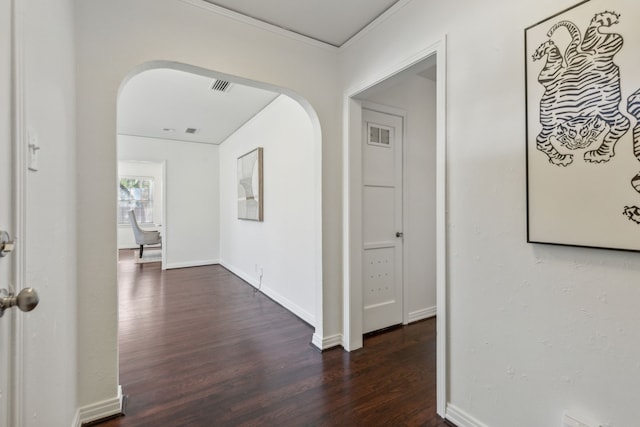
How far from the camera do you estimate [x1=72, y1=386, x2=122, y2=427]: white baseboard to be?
1.64 meters

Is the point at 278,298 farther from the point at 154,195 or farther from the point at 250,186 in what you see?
the point at 154,195

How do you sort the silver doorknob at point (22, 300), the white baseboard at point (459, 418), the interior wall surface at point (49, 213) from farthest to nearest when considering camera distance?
the white baseboard at point (459, 418) → the interior wall surface at point (49, 213) → the silver doorknob at point (22, 300)

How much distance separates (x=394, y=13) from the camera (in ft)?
6.63

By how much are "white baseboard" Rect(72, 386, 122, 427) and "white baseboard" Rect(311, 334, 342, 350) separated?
1388 millimetres

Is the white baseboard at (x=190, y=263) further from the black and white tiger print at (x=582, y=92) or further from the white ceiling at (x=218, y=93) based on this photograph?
the black and white tiger print at (x=582, y=92)

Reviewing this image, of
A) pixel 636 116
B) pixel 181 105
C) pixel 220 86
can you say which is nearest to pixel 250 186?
pixel 181 105

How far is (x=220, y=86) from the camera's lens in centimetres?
324

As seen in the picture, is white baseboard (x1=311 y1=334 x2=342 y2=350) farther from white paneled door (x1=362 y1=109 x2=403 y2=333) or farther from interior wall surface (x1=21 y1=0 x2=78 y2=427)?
interior wall surface (x1=21 y1=0 x2=78 y2=427)

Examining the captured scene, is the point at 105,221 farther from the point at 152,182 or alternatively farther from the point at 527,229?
the point at 152,182

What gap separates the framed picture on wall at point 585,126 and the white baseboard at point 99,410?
235 cm

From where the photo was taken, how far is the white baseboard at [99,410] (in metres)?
1.64

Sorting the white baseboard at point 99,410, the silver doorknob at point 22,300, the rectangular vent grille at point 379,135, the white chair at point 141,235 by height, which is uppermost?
the rectangular vent grille at point 379,135

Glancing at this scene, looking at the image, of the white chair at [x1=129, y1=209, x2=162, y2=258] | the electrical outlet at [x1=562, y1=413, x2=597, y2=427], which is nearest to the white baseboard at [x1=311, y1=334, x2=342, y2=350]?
the electrical outlet at [x1=562, y1=413, x2=597, y2=427]

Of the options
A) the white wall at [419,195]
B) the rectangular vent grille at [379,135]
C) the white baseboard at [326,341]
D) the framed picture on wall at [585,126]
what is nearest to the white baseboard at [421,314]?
the white wall at [419,195]
